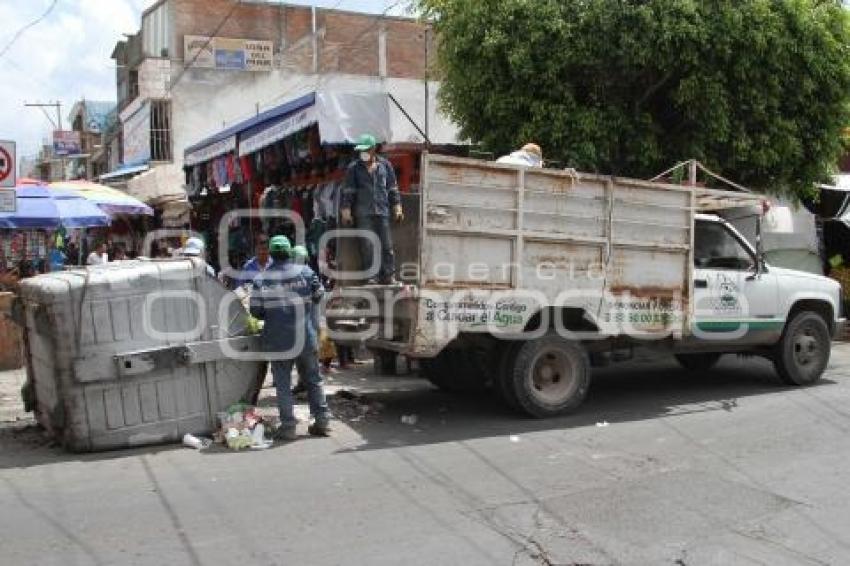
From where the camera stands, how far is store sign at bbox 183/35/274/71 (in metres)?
28.9

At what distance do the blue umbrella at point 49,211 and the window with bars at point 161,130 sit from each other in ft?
48.0

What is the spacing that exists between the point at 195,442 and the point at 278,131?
6.30 metres

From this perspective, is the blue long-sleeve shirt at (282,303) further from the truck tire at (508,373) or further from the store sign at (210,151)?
the store sign at (210,151)

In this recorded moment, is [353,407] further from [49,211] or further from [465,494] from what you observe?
[49,211]

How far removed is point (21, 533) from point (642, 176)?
971cm

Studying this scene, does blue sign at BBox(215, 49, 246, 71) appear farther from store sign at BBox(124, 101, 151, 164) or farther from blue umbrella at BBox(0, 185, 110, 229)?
blue umbrella at BBox(0, 185, 110, 229)

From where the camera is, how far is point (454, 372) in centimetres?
904

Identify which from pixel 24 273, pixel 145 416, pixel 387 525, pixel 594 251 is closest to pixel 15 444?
pixel 145 416

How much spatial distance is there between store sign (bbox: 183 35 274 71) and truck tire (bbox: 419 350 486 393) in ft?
73.0

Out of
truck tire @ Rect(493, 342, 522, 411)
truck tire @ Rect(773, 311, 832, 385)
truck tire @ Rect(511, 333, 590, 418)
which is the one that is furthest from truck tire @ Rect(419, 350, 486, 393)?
truck tire @ Rect(773, 311, 832, 385)

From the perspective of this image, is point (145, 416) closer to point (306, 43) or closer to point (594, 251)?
point (594, 251)

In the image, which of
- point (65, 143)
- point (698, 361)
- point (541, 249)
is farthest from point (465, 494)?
point (65, 143)

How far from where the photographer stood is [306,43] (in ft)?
99.7

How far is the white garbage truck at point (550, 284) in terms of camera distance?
7363 mm
